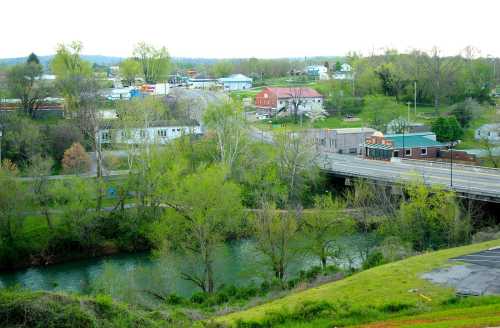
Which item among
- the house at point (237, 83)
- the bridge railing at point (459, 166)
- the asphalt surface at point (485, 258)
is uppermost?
the house at point (237, 83)

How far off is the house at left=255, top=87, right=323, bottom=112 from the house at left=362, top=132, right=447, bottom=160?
2011cm

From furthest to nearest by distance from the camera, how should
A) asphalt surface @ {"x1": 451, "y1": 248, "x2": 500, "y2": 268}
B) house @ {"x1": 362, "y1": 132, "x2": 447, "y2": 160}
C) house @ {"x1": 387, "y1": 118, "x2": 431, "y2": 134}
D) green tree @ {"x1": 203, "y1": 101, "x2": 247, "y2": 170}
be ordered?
house @ {"x1": 387, "y1": 118, "x2": 431, "y2": 134} < house @ {"x1": 362, "y1": 132, "x2": 447, "y2": 160} < green tree @ {"x1": 203, "y1": 101, "x2": 247, "y2": 170} < asphalt surface @ {"x1": 451, "y1": 248, "x2": 500, "y2": 268}

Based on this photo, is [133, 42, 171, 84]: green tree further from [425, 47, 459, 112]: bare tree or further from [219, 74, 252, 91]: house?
[425, 47, 459, 112]: bare tree

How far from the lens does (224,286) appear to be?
21.7m

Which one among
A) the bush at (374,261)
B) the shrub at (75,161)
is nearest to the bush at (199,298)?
the bush at (374,261)

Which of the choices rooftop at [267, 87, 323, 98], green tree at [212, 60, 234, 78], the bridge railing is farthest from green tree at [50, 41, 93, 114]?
green tree at [212, 60, 234, 78]

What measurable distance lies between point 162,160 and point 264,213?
10.4 meters

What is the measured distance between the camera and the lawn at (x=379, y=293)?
1463 centimetres

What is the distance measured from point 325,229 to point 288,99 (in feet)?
144

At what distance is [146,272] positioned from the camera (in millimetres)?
23875

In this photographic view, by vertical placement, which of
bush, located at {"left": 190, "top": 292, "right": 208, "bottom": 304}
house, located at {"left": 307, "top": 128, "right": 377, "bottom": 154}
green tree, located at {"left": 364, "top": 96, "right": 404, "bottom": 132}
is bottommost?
bush, located at {"left": 190, "top": 292, "right": 208, "bottom": 304}

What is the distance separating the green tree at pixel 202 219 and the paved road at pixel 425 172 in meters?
10.5

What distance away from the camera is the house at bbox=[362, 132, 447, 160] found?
147 ft

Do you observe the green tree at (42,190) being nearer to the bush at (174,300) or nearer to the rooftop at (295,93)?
the bush at (174,300)
